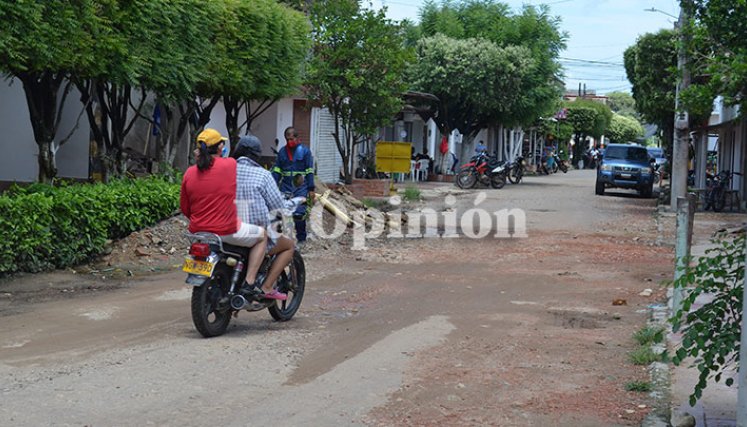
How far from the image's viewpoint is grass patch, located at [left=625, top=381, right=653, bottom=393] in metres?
7.45

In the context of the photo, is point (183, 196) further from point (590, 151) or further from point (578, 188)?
point (590, 151)

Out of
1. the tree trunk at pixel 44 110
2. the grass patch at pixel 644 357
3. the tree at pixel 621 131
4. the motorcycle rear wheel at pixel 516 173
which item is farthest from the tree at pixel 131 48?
the tree at pixel 621 131

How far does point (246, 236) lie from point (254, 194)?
446 mm

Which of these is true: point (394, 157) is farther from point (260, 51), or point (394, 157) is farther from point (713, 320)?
point (713, 320)

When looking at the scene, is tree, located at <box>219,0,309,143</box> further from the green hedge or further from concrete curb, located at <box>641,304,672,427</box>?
concrete curb, located at <box>641,304,672,427</box>

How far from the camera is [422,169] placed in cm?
3981

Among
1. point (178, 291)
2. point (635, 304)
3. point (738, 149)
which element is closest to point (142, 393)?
point (178, 291)

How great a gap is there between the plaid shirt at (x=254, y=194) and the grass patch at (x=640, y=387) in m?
3.57

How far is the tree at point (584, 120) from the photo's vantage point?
74.3m

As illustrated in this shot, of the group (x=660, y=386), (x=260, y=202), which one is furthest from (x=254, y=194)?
(x=660, y=386)

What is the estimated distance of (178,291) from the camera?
11.5 m

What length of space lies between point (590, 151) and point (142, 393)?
75.8 m

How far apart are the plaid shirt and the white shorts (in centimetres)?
10

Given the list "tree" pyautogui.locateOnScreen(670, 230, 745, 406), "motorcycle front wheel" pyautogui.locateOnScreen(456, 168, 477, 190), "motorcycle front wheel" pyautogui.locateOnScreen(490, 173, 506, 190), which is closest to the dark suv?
"motorcycle front wheel" pyautogui.locateOnScreen(490, 173, 506, 190)
